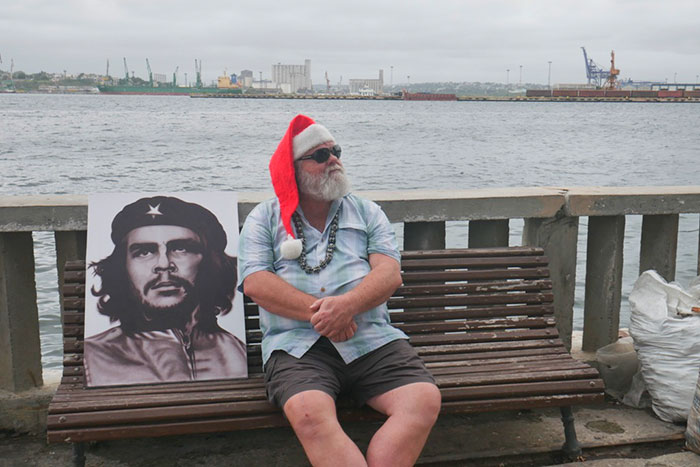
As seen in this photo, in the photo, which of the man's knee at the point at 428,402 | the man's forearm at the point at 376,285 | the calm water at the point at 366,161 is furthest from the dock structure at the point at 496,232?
the calm water at the point at 366,161

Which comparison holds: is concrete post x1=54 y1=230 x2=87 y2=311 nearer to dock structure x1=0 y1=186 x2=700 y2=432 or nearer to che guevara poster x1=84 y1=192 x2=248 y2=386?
dock structure x1=0 y1=186 x2=700 y2=432

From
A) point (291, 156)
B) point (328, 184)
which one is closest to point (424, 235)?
point (328, 184)

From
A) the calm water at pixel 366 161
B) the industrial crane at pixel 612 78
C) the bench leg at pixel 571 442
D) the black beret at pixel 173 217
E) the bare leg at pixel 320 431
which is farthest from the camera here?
the industrial crane at pixel 612 78

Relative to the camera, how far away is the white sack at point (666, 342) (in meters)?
3.65

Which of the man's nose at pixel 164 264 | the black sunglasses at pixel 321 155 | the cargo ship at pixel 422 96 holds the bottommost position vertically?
the man's nose at pixel 164 264

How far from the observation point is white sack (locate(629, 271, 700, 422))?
3650 mm

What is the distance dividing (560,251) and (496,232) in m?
0.35

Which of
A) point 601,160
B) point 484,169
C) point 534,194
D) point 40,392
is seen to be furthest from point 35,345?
point 601,160

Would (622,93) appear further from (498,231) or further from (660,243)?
(498,231)

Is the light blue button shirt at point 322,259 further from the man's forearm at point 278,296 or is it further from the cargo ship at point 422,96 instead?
the cargo ship at point 422,96

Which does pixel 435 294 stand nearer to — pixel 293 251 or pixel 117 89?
pixel 293 251

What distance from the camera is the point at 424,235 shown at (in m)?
3.89

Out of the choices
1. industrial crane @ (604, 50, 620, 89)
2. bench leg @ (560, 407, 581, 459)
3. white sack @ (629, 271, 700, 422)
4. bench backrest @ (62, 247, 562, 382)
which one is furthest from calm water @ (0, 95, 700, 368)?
industrial crane @ (604, 50, 620, 89)

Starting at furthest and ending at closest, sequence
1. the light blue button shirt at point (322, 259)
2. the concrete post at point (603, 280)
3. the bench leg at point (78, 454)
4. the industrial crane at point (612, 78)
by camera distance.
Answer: the industrial crane at point (612, 78), the concrete post at point (603, 280), the light blue button shirt at point (322, 259), the bench leg at point (78, 454)
